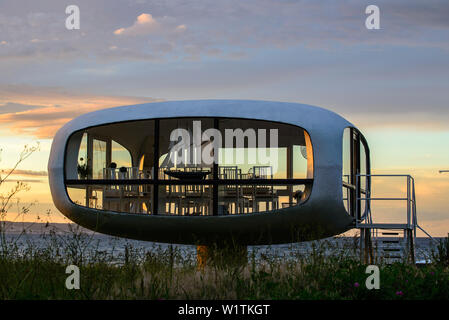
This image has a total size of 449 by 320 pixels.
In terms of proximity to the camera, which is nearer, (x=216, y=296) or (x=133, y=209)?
(x=216, y=296)

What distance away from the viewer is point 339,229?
1134 centimetres

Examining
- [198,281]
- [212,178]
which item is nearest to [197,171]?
[212,178]

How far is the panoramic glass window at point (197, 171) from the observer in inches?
428

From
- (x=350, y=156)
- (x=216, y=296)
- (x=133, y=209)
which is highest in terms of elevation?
(x=350, y=156)

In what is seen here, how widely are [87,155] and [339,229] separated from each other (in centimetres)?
576

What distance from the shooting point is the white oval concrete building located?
1057 centimetres

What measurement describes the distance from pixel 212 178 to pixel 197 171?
0.48m

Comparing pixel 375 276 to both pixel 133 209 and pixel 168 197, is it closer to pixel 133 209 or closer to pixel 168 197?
pixel 168 197

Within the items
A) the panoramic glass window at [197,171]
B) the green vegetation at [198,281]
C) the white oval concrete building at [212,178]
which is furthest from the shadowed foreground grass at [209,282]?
the panoramic glass window at [197,171]

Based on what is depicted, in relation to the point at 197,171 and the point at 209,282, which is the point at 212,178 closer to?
the point at 197,171

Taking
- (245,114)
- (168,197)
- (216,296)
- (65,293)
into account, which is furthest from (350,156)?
(65,293)

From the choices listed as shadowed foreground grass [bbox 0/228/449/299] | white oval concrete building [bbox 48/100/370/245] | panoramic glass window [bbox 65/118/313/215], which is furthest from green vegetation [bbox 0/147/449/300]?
panoramic glass window [bbox 65/118/313/215]

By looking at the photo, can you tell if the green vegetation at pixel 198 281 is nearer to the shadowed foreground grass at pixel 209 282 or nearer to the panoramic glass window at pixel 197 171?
the shadowed foreground grass at pixel 209 282

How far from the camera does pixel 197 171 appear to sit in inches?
440
